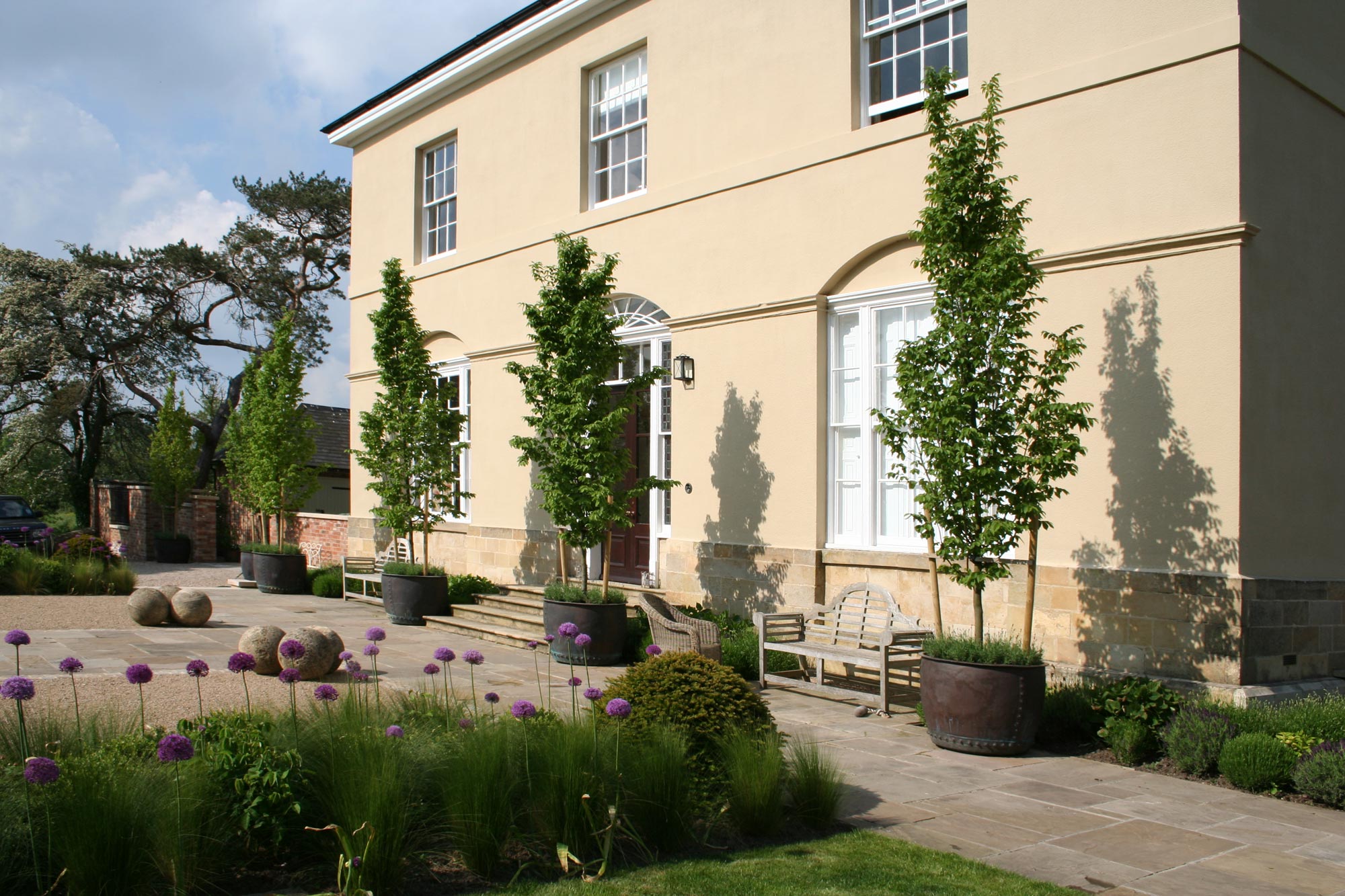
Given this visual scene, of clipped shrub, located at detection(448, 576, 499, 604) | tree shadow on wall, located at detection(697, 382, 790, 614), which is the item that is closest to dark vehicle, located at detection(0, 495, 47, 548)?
clipped shrub, located at detection(448, 576, 499, 604)

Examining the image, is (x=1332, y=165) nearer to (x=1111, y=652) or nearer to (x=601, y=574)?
(x=1111, y=652)

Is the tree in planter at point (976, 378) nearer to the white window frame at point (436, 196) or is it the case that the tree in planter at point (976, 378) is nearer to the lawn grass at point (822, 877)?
the lawn grass at point (822, 877)

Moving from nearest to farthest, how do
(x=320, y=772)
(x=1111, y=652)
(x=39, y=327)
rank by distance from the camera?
(x=320, y=772) < (x=1111, y=652) < (x=39, y=327)

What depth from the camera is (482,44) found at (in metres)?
15.5

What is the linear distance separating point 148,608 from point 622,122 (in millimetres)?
8201

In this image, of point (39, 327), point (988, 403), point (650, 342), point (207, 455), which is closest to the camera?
point (988, 403)

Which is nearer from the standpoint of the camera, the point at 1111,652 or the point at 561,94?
the point at 1111,652

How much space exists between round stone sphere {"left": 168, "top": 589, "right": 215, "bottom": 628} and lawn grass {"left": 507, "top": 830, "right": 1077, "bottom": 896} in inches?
374

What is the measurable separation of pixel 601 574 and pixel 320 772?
923 cm

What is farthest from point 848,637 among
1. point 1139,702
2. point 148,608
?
point 148,608

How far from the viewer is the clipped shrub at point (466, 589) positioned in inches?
575

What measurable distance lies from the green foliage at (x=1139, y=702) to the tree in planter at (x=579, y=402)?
517 centimetres

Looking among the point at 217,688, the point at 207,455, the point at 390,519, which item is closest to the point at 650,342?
the point at 390,519

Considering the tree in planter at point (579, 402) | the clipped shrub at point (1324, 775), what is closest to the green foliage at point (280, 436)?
the tree in planter at point (579, 402)
